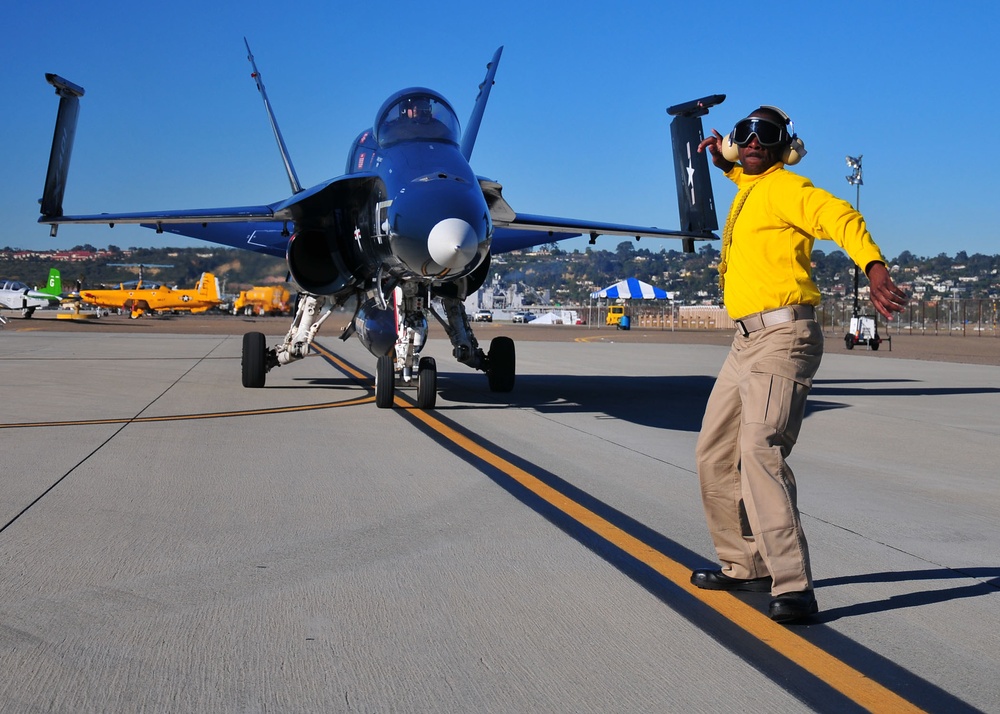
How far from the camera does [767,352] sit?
4.26 meters

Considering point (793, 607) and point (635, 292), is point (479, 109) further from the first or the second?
point (635, 292)

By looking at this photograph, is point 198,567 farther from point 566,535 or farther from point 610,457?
point 610,457

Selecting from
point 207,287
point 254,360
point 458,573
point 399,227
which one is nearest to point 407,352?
point 399,227

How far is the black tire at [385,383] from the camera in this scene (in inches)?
489

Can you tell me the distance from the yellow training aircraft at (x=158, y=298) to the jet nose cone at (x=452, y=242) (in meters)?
72.4

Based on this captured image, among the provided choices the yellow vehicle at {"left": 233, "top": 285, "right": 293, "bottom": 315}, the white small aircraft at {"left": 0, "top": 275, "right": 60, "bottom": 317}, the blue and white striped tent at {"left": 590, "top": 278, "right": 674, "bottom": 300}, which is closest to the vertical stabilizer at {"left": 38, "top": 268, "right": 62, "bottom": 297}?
the white small aircraft at {"left": 0, "top": 275, "right": 60, "bottom": 317}

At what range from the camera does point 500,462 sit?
27.0 ft

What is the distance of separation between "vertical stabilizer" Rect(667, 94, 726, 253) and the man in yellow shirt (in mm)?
10137

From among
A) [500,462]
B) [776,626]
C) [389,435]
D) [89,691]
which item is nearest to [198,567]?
[89,691]

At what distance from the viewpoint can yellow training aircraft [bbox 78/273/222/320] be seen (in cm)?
8038

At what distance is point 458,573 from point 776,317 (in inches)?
72.1

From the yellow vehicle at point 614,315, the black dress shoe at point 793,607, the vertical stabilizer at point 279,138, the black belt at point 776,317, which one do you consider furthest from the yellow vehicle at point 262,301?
the black dress shoe at point 793,607

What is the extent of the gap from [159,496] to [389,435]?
3545 mm

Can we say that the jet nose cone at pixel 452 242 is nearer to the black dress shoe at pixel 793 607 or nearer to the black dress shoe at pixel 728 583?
the black dress shoe at pixel 728 583
